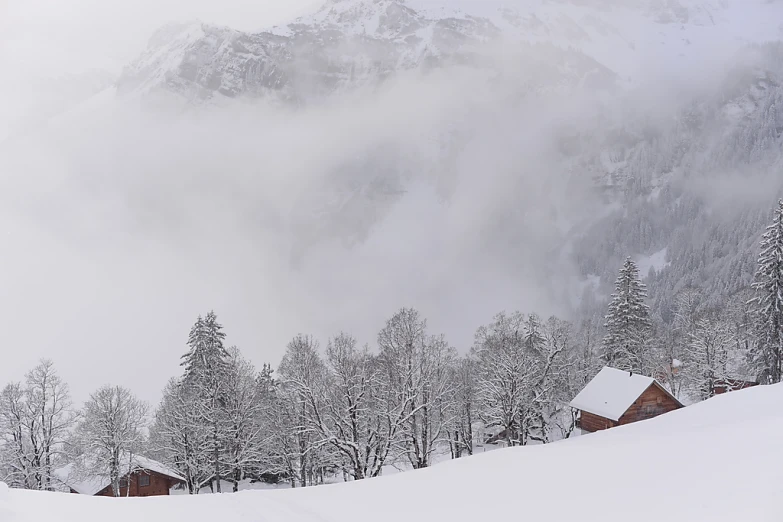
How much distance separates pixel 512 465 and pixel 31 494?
13.4 metres

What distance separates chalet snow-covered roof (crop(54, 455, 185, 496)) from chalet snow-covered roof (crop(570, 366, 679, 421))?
32.6m

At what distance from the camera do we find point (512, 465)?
56.4ft

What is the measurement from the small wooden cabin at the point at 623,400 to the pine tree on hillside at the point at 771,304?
7166 mm

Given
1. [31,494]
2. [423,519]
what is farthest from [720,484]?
[31,494]

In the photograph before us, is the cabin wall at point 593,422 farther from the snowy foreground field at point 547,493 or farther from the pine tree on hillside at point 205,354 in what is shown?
the pine tree on hillside at point 205,354

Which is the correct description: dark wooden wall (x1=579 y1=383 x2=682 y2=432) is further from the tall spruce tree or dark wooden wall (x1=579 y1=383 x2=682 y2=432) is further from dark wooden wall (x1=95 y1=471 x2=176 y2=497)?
dark wooden wall (x1=95 y1=471 x2=176 y2=497)

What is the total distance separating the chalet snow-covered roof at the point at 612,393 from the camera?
40250 mm

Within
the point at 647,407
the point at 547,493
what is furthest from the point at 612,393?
the point at 547,493

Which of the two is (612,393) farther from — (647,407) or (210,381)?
(210,381)

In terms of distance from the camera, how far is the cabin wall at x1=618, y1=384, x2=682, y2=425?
134 feet

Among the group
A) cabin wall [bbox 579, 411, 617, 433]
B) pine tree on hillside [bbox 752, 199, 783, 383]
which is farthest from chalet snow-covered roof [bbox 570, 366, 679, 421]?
pine tree on hillside [bbox 752, 199, 783, 383]

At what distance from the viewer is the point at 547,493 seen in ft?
44.7

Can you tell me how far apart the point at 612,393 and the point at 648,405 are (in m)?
2.70

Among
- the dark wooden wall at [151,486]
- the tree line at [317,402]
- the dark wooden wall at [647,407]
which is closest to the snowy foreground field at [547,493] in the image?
the tree line at [317,402]
